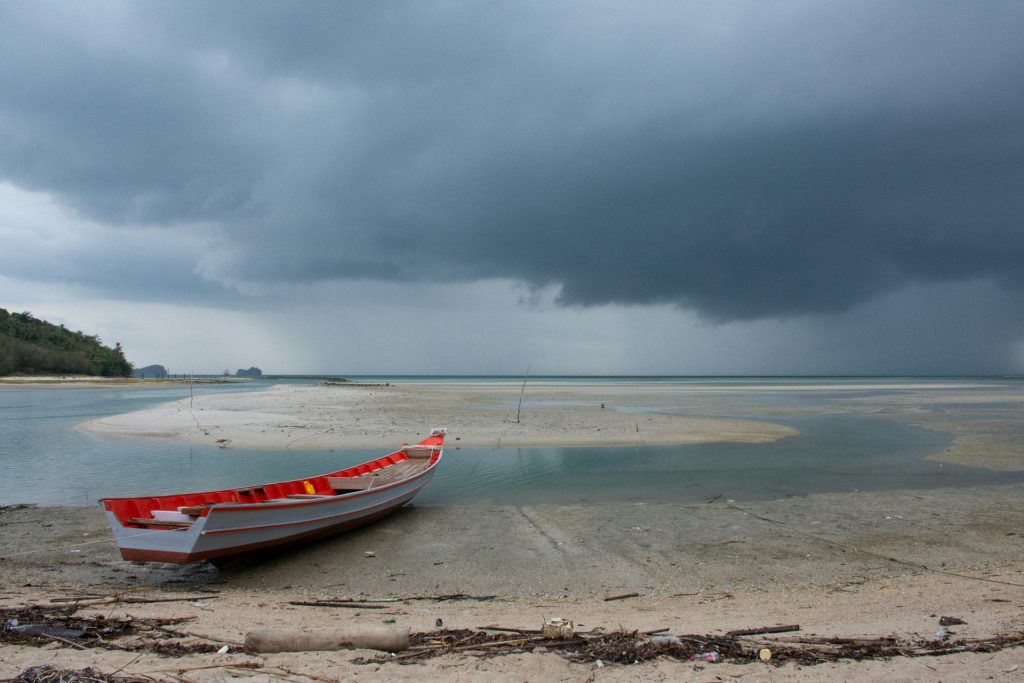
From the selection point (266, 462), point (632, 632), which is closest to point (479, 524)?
point (632, 632)

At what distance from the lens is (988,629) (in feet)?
22.4

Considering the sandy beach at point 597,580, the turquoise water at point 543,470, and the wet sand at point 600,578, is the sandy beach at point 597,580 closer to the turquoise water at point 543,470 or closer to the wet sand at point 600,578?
the wet sand at point 600,578

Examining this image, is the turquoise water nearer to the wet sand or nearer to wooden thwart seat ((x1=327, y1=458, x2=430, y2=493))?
wooden thwart seat ((x1=327, y1=458, x2=430, y2=493))

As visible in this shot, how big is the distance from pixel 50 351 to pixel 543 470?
438 feet

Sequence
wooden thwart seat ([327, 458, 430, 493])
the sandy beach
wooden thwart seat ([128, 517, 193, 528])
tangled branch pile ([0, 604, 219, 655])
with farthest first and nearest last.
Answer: wooden thwart seat ([327, 458, 430, 493]) < wooden thwart seat ([128, 517, 193, 528]) < tangled branch pile ([0, 604, 219, 655]) < the sandy beach

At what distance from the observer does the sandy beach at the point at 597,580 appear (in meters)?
5.76

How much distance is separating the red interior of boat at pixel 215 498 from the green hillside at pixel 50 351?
125 m

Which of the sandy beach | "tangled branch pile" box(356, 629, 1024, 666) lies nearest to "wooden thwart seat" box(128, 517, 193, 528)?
the sandy beach

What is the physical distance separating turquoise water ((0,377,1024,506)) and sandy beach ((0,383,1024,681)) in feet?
5.47

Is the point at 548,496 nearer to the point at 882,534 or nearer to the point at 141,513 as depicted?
the point at 882,534

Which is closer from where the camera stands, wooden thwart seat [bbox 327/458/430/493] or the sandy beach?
the sandy beach

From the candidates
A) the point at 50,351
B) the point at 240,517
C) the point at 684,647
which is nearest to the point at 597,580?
the point at 684,647

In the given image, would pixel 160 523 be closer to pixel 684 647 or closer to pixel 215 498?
pixel 215 498

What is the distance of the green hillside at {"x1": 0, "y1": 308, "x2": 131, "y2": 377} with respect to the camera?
110 metres
